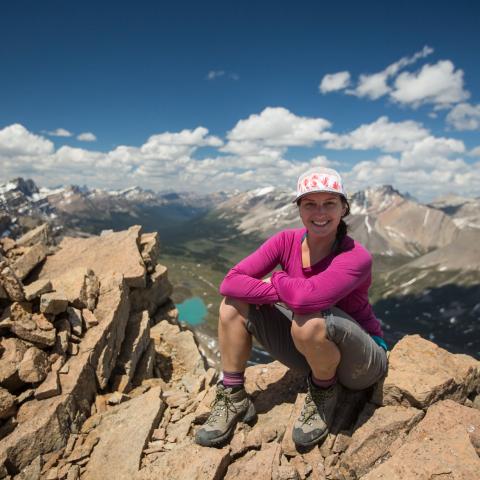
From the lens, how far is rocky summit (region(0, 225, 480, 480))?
25.5 feet

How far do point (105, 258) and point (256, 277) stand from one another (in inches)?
531

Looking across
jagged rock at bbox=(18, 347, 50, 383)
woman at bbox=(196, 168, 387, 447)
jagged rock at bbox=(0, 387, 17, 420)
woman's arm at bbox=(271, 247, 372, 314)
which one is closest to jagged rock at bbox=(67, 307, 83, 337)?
jagged rock at bbox=(18, 347, 50, 383)

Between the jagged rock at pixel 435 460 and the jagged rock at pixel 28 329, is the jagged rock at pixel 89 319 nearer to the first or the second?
the jagged rock at pixel 28 329

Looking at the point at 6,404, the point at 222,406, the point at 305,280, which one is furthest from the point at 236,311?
the point at 6,404

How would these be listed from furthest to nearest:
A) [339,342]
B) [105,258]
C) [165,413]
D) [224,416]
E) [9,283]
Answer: [105,258], [9,283], [165,413], [224,416], [339,342]

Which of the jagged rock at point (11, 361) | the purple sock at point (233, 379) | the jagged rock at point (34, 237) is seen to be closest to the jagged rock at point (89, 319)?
the jagged rock at point (11, 361)

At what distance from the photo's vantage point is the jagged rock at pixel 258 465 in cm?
764

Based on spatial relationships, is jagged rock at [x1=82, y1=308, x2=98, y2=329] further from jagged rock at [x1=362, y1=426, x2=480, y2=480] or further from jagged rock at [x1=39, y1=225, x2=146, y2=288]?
jagged rock at [x1=362, y1=426, x2=480, y2=480]

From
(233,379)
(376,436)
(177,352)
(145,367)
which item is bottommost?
(177,352)

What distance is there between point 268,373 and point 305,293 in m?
5.51

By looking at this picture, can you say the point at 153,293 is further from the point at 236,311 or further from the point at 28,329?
the point at 236,311

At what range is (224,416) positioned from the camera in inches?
333

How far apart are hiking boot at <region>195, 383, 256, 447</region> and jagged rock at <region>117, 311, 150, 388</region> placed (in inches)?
233

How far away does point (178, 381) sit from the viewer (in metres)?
15.8
